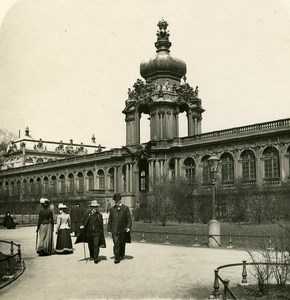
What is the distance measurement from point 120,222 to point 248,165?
32513mm

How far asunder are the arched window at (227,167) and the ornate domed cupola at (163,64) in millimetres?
15696

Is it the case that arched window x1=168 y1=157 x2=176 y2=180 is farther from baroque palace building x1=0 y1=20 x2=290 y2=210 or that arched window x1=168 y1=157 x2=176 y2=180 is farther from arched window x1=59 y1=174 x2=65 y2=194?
arched window x1=59 y1=174 x2=65 y2=194

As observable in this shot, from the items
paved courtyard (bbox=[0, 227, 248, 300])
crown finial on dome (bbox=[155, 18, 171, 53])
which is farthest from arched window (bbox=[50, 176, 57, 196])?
paved courtyard (bbox=[0, 227, 248, 300])

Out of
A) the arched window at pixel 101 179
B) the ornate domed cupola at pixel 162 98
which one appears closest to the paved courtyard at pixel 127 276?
the ornate domed cupola at pixel 162 98

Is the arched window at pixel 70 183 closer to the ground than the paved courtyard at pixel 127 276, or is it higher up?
higher up

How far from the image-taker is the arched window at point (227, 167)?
4791cm

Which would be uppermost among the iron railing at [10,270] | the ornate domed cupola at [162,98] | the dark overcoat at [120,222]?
the ornate domed cupola at [162,98]

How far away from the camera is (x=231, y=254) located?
16.9m

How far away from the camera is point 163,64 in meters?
58.6

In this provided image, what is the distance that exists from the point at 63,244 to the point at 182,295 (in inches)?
334

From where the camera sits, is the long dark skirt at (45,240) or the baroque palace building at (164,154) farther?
the baroque palace building at (164,154)

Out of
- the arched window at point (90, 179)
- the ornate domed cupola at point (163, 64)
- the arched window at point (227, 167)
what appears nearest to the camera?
the arched window at point (227, 167)

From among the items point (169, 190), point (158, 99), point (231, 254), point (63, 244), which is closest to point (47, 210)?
point (63, 244)

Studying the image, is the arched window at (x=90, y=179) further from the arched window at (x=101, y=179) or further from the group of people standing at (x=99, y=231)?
the group of people standing at (x=99, y=231)
